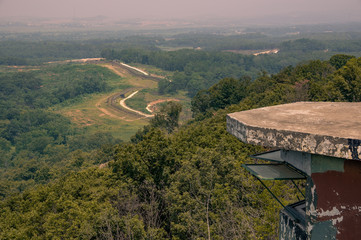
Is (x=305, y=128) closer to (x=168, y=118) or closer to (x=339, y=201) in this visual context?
(x=339, y=201)

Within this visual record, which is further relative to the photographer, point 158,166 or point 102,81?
point 102,81

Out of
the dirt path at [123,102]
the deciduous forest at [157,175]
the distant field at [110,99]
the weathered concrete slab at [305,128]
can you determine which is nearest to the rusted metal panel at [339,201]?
the weathered concrete slab at [305,128]

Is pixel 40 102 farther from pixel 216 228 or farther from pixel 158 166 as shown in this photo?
pixel 216 228

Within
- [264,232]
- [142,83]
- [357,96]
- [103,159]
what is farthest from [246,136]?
[142,83]

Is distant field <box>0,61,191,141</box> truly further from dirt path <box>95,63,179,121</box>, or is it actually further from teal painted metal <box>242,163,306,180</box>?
teal painted metal <box>242,163,306,180</box>

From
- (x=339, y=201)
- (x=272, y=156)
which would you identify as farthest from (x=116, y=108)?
(x=339, y=201)

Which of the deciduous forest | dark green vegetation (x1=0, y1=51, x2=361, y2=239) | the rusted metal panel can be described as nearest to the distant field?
the deciduous forest
